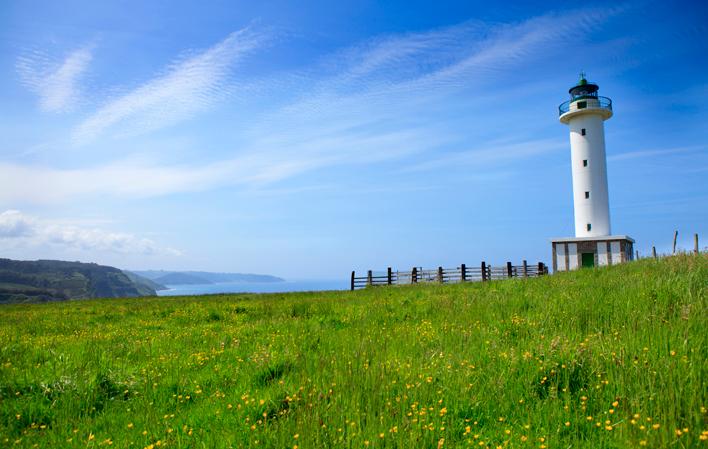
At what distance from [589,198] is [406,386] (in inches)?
1573

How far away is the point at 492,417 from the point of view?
457cm

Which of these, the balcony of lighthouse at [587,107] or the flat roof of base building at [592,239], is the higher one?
the balcony of lighthouse at [587,107]

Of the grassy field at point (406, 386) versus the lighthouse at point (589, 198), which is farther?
the lighthouse at point (589, 198)

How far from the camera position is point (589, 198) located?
129 feet

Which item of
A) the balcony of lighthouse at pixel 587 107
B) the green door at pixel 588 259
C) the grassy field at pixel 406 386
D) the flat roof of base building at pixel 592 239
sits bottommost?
the grassy field at pixel 406 386

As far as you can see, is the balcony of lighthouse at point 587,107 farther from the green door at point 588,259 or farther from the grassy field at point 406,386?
the grassy field at point 406,386

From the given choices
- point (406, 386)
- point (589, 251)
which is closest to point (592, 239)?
point (589, 251)

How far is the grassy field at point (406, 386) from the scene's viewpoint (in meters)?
4.16

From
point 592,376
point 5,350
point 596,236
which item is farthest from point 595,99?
Result: point 5,350

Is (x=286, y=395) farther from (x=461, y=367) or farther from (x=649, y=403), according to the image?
(x=649, y=403)

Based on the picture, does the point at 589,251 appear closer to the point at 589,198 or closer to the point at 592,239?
the point at 592,239

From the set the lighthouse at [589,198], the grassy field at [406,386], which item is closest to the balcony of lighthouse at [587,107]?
the lighthouse at [589,198]

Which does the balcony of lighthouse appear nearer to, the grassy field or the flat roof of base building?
the flat roof of base building

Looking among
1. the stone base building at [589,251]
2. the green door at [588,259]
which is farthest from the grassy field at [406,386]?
the green door at [588,259]
